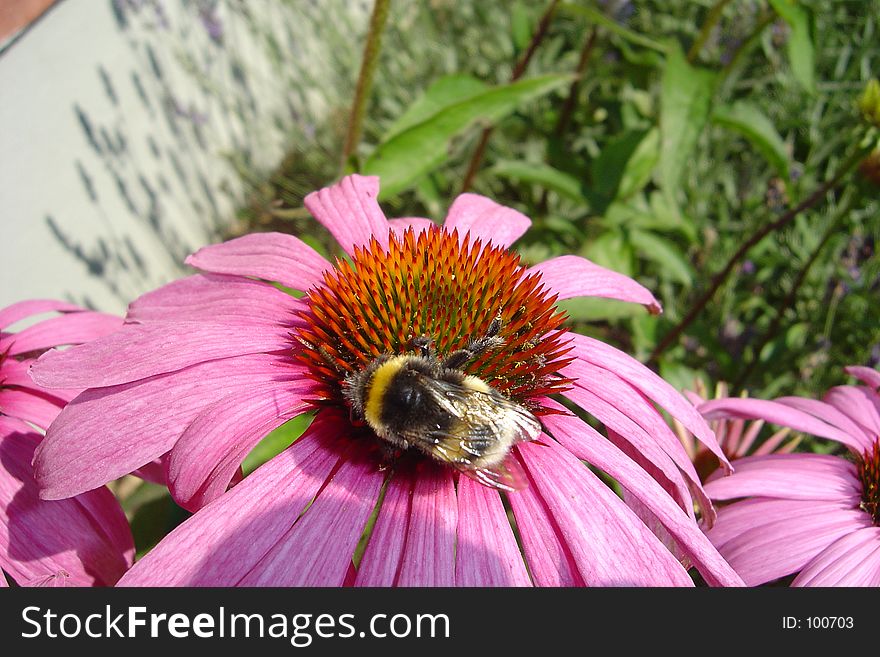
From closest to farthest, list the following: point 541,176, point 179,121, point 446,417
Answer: point 446,417, point 541,176, point 179,121

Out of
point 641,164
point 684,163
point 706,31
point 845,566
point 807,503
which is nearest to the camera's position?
point 845,566

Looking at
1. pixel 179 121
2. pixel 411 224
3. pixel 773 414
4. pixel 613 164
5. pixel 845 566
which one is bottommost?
pixel 845 566

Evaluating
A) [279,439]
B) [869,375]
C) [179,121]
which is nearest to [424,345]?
[279,439]

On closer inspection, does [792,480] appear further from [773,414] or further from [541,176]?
[541,176]

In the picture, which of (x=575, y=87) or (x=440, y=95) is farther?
(x=575, y=87)

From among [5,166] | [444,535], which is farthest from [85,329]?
[5,166]

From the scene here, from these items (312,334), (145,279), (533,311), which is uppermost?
(145,279)
